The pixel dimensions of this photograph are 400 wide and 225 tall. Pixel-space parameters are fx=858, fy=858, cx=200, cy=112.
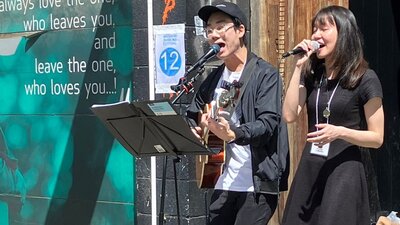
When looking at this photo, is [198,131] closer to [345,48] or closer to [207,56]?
[207,56]

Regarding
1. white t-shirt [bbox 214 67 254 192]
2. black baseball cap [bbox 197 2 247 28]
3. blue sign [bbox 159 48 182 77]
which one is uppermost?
black baseball cap [bbox 197 2 247 28]

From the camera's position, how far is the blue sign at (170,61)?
650 cm

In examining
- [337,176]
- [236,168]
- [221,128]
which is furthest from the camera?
[236,168]

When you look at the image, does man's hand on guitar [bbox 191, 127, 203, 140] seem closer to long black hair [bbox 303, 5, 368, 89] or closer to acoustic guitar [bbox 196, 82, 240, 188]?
acoustic guitar [bbox 196, 82, 240, 188]

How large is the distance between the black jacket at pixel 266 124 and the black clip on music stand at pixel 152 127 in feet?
1.01

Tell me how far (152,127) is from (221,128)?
472 mm

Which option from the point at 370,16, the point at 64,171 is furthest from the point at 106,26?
the point at 370,16

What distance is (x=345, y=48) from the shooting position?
4488 mm

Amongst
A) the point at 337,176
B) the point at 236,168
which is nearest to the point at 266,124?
the point at 236,168

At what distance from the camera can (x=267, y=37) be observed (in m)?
6.89

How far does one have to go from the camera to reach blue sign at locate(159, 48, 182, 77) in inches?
256

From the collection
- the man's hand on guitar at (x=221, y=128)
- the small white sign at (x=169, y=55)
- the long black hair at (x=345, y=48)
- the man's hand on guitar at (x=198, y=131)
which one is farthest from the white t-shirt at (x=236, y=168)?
the small white sign at (x=169, y=55)

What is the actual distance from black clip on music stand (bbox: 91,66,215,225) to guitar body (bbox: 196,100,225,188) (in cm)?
16

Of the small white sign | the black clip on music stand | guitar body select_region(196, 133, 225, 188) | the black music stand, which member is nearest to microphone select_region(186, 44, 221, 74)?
the black clip on music stand
